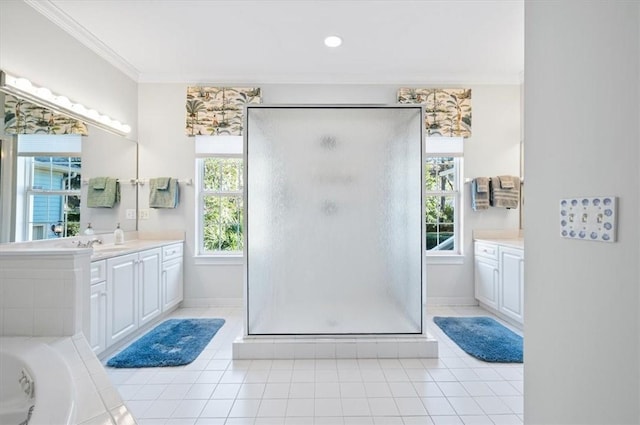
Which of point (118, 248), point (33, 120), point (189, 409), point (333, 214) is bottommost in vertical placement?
point (189, 409)

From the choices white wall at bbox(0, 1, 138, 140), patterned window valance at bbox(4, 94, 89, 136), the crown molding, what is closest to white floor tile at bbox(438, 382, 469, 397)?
patterned window valance at bbox(4, 94, 89, 136)

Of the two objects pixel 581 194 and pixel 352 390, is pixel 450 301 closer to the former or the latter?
pixel 352 390

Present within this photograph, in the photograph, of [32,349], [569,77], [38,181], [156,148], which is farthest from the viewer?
[156,148]

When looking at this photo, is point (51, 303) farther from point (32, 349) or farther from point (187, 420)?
point (187, 420)

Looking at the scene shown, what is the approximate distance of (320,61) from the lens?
3.58m

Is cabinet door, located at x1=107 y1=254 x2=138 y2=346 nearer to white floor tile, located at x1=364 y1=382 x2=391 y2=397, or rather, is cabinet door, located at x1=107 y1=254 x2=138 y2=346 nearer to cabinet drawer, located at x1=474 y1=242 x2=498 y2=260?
white floor tile, located at x1=364 y1=382 x2=391 y2=397

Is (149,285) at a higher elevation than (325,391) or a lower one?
higher

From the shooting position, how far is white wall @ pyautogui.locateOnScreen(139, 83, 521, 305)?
155 inches

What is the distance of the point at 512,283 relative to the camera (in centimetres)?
321

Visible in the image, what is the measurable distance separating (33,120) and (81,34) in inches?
39.5

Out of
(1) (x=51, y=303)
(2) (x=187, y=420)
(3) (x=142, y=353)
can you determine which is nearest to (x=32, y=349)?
(1) (x=51, y=303)

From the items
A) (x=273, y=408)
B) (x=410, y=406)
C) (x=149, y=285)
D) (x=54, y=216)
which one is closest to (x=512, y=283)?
(x=410, y=406)

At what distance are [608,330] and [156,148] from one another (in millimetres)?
4202

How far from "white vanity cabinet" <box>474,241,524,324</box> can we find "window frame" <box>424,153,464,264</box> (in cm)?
21
